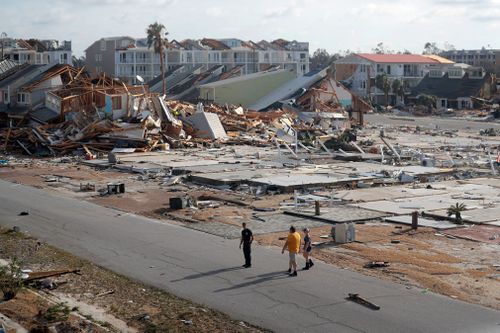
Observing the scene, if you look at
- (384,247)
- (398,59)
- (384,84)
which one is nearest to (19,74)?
(384,247)

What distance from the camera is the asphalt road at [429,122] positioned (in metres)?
73.2

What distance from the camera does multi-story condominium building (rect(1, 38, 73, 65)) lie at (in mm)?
96312

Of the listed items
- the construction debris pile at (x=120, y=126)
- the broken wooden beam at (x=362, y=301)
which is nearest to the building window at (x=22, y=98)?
the construction debris pile at (x=120, y=126)

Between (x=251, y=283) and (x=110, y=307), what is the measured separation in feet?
10.4

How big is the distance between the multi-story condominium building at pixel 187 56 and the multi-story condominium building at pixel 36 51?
4239 mm

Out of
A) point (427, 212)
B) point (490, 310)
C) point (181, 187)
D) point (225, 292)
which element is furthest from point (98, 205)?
point (490, 310)

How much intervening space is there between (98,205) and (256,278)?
42.5ft

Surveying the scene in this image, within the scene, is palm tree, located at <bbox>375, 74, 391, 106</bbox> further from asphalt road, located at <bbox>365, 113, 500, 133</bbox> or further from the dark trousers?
the dark trousers

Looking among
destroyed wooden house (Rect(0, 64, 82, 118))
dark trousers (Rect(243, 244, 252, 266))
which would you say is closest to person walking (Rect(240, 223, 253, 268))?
dark trousers (Rect(243, 244, 252, 266))

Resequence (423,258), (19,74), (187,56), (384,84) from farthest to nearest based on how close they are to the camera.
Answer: (187,56), (384,84), (19,74), (423,258)

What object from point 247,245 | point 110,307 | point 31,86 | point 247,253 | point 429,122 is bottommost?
point 110,307

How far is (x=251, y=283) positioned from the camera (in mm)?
18203

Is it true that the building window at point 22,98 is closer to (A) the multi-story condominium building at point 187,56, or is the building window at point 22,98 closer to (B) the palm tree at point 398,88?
(A) the multi-story condominium building at point 187,56

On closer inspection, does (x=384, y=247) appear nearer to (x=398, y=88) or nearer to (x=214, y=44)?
(x=398, y=88)
